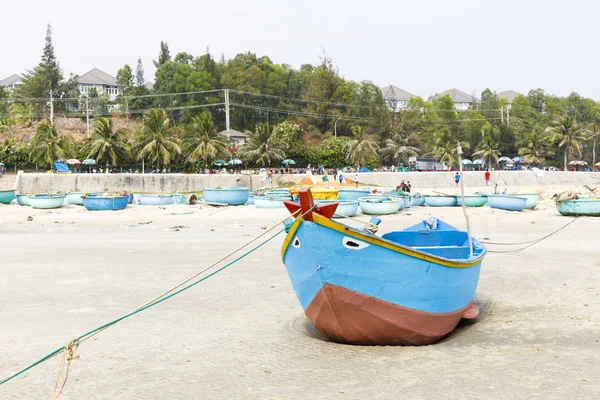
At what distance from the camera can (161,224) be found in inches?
1019

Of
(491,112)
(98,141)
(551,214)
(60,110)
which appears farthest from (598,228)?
(60,110)

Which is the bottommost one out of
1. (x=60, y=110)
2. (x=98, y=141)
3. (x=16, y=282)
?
(x=16, y=282)

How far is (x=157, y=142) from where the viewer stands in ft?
162

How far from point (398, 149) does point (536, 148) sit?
60.3 ft

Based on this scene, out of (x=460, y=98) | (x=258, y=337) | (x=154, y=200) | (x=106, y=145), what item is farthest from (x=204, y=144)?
(x=460, y=98)

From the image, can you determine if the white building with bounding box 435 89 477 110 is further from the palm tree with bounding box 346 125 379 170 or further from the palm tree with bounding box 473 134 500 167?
the palm tree with bounding box 346 125 379 170

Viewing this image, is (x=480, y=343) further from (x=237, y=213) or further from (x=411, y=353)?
(x=237, y=213)

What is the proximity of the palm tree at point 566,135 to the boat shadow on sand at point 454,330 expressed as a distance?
63233mm

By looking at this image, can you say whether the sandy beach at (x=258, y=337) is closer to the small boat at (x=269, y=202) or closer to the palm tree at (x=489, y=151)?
the small boat at (x=269, y=202)

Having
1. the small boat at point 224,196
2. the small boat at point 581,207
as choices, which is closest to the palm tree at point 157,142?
the small boat at point 224,196

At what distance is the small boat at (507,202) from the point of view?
28.7 meters

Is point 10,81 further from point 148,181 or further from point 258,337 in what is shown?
point 258,337

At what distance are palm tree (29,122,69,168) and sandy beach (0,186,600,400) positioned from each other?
3735cm

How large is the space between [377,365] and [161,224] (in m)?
19.7
